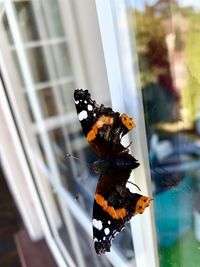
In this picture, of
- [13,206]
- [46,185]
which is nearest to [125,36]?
[46,185]

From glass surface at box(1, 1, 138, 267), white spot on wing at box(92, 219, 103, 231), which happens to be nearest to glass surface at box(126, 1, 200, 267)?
white spot on wing at box(92, 219, 103, 231)

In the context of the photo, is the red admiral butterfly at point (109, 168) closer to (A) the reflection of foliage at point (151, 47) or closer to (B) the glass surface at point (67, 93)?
(A) the reflection of foliage at point (151, 47)

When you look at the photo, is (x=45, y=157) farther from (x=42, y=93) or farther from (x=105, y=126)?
(x=105, y=126)

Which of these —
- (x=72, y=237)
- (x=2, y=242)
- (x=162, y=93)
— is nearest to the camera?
(x=162, y=93)

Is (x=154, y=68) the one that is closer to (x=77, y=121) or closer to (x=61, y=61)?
(x=77, y=121)

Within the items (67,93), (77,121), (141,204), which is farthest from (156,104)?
(67,93)

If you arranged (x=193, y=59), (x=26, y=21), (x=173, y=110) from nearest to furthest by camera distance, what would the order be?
1. (x=193, y=59)
2. (x=173, y=110)
3. (x=26, y=21)
